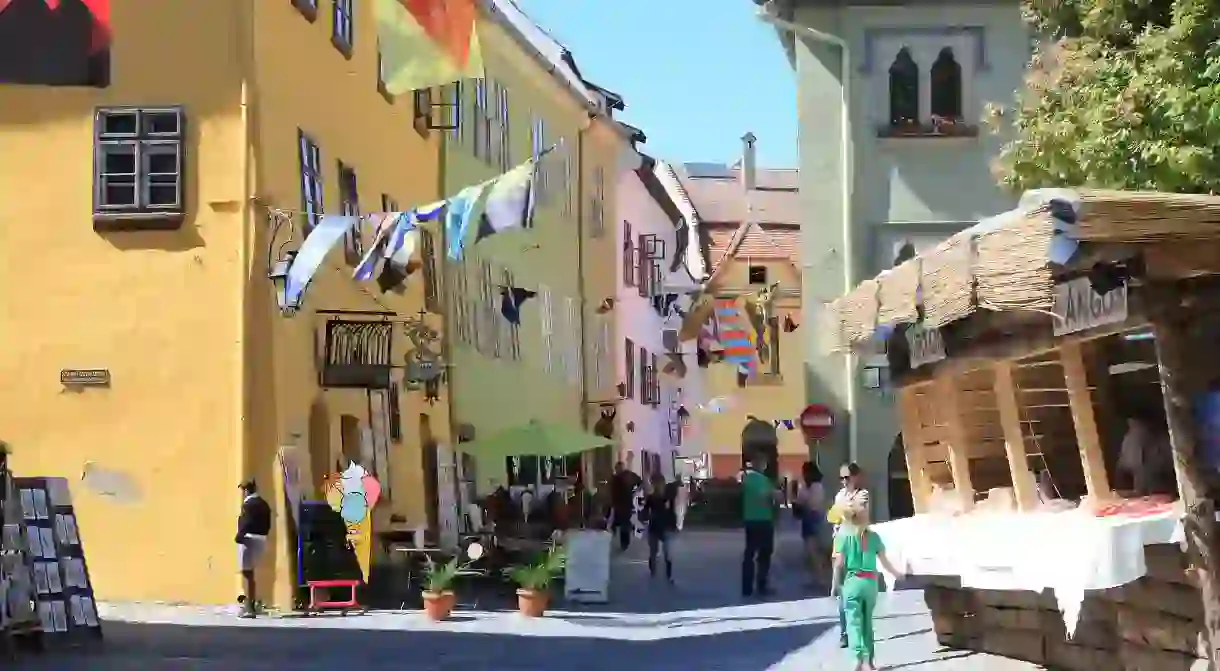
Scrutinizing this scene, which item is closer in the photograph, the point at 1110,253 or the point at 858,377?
the point at 1110,253

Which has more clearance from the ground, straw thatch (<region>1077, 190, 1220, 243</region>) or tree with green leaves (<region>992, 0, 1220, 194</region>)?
tree with green leaves (<region>992, 0, 1220, 194</region>)

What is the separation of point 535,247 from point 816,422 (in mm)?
8600

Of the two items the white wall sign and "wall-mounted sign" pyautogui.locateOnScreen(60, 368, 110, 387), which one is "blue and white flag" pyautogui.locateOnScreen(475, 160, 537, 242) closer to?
"wall-mounted sign" pyautogui.locateOnScreen(60, 368, 110, 387)

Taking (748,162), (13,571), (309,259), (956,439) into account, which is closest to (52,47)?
(309,259)

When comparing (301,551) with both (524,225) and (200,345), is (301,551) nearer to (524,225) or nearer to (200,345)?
(200,345)

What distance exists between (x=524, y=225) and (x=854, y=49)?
10.7m

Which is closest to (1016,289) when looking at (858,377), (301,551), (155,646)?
(155,646)

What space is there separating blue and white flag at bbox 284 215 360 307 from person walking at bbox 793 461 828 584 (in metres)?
8.36

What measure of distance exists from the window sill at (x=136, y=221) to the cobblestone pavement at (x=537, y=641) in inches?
164

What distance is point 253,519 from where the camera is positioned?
723 inches

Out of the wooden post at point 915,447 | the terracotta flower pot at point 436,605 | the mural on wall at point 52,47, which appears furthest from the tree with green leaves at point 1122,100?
the mural on wall at point 52,47

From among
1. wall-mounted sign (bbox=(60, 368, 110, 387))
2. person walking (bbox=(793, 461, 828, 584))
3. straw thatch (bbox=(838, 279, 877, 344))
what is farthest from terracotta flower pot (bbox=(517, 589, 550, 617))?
straw thatch (bbox=(838, 279, 877, 344))

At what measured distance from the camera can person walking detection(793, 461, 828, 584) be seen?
24.3m

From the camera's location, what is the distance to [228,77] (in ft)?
64.6
